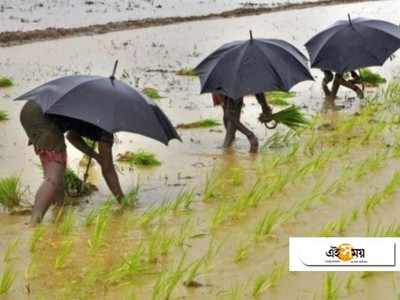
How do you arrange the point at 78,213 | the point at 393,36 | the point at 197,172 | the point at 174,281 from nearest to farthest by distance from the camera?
the point at 174,281 → the point at 78,213 → the point at 197,172 → the point at 393,36

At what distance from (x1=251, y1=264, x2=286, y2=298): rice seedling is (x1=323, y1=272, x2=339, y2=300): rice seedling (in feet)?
0.88

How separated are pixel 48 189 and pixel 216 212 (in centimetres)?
121

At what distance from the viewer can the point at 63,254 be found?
4.73 metres

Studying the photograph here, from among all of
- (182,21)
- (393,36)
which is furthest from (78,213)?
(182,21)

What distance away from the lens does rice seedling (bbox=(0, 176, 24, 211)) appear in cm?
586

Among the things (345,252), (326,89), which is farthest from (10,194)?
(326,89)

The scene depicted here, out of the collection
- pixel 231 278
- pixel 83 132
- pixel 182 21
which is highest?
pixel 83 132

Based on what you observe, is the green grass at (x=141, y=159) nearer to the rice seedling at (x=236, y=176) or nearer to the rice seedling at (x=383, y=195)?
the rice seedling at (x=236, y=176)

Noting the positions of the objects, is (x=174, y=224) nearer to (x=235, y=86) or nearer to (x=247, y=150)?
(x=235, y=86)

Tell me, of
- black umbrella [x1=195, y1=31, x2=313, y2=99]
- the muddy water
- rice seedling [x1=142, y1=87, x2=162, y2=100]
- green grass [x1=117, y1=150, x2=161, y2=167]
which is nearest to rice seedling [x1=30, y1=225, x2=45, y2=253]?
green grass [x1=117, y1=150, x2=161, y2=167]

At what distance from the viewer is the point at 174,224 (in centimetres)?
565

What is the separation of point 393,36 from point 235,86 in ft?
9.62

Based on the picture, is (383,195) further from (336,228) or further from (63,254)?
(63,254)

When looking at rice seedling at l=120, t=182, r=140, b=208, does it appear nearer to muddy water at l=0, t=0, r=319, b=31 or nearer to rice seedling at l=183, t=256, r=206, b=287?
rice seedling at l=183, t=256, r=206, b=287
